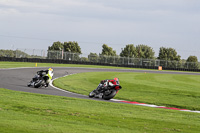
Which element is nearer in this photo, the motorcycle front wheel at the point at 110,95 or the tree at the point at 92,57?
the motorcycle front wheel at the point at 110,95

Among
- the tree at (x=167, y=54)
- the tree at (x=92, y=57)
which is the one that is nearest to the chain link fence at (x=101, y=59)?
the tree at (x=92, y=57)

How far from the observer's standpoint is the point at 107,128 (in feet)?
25.6

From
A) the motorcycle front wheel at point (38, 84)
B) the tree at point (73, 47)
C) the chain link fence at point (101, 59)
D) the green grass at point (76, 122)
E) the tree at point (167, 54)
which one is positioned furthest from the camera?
the tree at point (73, 47)

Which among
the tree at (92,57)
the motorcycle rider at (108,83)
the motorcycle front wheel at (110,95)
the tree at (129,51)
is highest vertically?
the tree at (129,51)

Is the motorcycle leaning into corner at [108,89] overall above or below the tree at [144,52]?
below

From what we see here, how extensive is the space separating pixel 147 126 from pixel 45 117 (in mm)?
2559

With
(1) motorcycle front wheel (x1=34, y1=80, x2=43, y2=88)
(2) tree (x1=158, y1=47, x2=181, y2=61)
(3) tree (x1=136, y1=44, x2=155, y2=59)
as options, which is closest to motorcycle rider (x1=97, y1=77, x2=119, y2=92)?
(1) motorcycle front wheel (x1=34, y1=80, x2=43, y2=88)

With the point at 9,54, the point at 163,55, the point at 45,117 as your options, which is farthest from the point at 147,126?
the point at 163,55

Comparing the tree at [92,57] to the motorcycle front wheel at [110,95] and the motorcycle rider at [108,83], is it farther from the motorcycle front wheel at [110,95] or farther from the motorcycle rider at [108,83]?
the motorcycle front wheel at [110,95]

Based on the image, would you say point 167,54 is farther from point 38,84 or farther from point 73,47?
point 38,84

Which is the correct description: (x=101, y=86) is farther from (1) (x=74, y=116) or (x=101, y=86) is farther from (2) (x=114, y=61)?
(2) (x=114, y=61)

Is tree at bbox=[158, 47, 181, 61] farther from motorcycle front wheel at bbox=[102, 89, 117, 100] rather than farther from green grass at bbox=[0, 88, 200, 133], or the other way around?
green grass at bbox=[0, 88, 200, 133]

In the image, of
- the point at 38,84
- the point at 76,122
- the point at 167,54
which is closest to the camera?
the point at 76,122

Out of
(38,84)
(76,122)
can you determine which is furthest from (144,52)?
(76,122)
